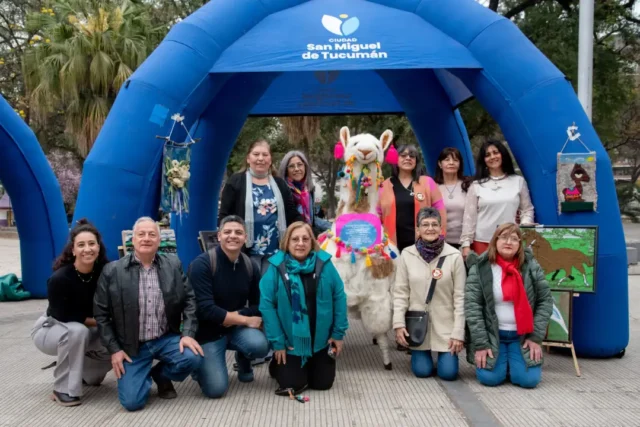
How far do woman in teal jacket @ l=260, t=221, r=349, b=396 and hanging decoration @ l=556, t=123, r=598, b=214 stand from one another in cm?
200

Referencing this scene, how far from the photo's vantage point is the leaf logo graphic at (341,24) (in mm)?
5891

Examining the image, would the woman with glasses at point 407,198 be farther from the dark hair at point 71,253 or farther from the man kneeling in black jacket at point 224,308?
the dark hair at point 71,253

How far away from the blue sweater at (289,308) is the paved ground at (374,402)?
39 cm

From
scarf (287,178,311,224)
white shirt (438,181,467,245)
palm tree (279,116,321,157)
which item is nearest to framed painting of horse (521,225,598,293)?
white shirt (438,181,467,245)

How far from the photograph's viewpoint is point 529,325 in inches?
180

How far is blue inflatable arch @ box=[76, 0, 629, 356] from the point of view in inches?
207

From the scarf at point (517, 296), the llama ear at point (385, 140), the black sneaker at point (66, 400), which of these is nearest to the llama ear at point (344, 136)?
the llama ear at point (385, 140)

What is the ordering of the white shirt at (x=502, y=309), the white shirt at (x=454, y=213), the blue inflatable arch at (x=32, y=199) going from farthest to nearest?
the blue inflatable arch at (x=32, y=199), the white shirt at (x=454, y=213), the white shirt at (x=502, y=309)

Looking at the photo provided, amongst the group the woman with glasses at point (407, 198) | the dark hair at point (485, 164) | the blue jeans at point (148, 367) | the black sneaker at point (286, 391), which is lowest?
the black sneaker at point (286, 391)

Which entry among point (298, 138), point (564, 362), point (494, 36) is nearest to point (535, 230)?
point (564, 362)

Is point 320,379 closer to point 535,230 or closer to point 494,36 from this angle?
point 535,230

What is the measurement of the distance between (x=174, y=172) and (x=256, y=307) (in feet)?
4.66

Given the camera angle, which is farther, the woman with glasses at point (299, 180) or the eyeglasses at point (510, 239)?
the woman with glasses at point (299, 180)

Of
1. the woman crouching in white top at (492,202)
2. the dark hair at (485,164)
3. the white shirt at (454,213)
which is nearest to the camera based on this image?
the woman crouching in white top at (492,202)
